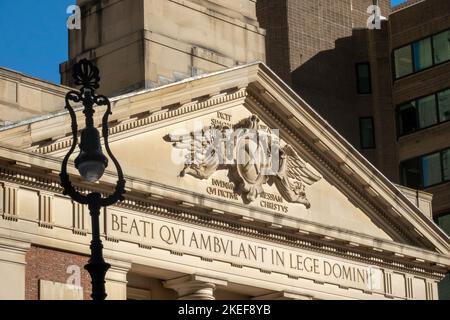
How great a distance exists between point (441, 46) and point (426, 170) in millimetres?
5152

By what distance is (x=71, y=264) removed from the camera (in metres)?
43.1

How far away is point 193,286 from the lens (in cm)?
4628

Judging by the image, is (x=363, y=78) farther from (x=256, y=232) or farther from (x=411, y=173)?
(x=256, y=232)

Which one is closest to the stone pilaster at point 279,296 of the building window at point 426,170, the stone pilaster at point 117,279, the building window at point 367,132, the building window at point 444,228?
the stone pilaster at point 117,279

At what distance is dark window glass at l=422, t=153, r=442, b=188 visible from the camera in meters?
70.8

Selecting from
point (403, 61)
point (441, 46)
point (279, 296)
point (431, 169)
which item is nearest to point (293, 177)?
point (279, 296)

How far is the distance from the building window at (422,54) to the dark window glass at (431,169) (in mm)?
3921

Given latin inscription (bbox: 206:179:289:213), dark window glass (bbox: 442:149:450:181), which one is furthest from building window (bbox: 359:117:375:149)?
latin inscription (bbox: 206:179:289:213)

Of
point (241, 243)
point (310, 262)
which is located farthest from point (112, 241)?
point (310, 262)

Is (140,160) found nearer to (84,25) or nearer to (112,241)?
(112,241)

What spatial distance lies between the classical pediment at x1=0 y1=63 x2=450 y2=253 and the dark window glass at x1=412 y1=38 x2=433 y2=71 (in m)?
19.5

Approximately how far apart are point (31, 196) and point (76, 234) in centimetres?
166

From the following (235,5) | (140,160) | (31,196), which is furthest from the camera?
(235,5)
